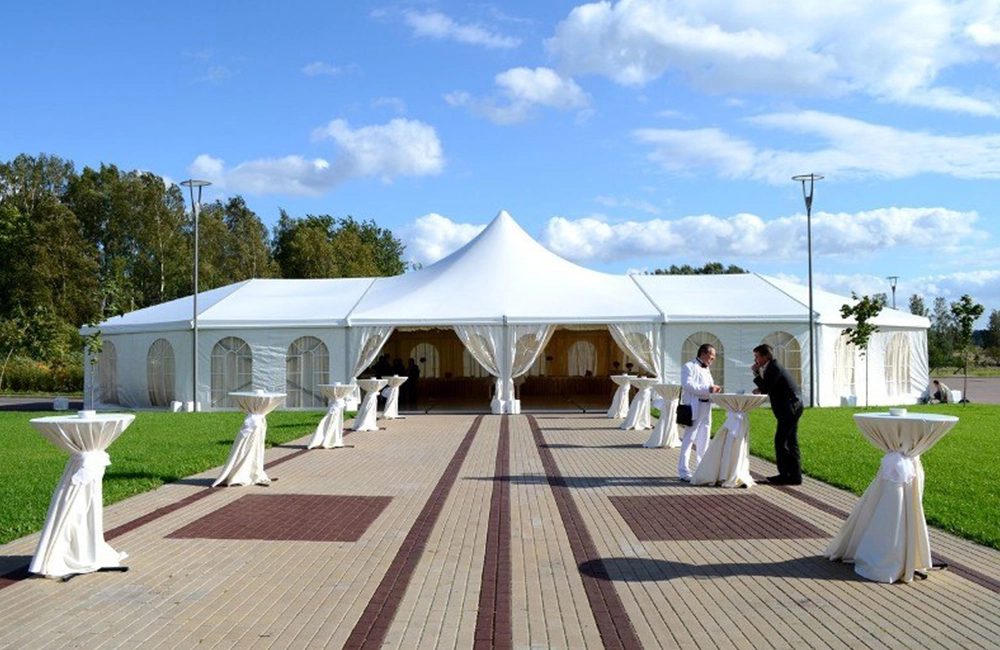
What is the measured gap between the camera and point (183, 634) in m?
4.73

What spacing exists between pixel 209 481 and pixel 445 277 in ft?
47.8

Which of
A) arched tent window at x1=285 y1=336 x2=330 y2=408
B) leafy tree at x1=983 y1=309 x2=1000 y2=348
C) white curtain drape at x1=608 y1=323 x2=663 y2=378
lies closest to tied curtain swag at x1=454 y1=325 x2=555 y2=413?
white curtain drape at x1=608 y1=323 x2=663 y2=378

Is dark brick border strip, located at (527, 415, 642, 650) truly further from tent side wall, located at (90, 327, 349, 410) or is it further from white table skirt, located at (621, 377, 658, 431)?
tent side wall, located at (90, 327, 349, 410)

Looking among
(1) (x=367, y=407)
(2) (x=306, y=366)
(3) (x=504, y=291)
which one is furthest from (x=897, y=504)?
(2) (x=306, y=366)

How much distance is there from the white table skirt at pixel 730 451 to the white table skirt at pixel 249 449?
16.0 ft

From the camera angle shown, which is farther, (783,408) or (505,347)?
(505,347)

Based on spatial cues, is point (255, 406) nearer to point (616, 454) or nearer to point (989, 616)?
point (616, 454)

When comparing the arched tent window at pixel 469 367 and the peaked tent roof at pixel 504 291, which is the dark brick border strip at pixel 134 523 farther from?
the arched tent window at pixel 469 367

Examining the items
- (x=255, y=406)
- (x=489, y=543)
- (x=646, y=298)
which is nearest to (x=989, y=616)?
(x=489, y=543)

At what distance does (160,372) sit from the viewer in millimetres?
23469

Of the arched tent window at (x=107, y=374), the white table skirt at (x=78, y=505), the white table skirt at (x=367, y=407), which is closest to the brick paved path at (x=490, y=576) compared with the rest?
the white table skirt at (x=78, y=505)

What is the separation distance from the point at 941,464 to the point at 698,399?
3522 millimetres

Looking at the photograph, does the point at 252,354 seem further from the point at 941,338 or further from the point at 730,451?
the point at 941,338

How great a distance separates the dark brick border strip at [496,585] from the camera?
4695 millimetres
